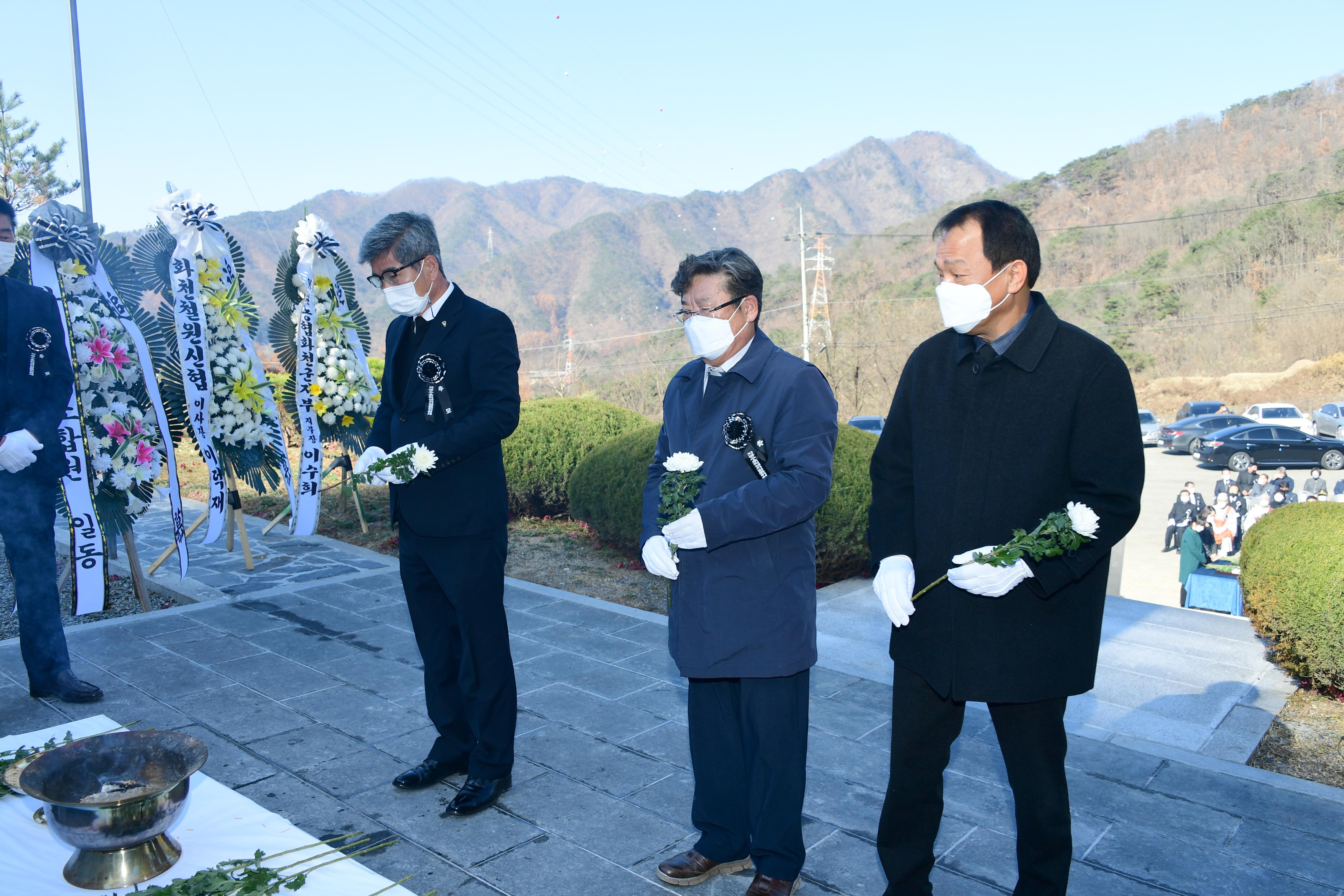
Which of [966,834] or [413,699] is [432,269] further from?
[966,834]

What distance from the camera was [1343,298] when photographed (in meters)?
47.8

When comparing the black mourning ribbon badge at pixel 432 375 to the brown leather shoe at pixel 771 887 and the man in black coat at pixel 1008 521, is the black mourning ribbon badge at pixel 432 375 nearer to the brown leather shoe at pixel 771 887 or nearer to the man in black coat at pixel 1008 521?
the man in black coat at pixel 1008 521

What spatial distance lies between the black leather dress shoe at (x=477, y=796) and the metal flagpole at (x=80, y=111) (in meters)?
10.3

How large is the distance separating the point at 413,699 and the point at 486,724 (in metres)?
1.32

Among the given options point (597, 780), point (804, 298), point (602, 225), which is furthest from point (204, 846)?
point (602, 225)

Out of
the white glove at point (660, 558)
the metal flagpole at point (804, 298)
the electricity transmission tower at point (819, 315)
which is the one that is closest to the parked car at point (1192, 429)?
the electricity transmission tower at point (819, 315)

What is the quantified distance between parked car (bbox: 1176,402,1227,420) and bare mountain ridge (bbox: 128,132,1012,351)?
76.9 feet

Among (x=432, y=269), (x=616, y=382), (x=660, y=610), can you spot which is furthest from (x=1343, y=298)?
(x=432, y=269)

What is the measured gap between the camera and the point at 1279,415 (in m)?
33.1

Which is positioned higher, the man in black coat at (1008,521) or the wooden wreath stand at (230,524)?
the man in black coat at (1008,521)

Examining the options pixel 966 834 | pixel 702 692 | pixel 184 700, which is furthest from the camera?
pixel 184 700

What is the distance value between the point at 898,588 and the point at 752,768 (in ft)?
2.73

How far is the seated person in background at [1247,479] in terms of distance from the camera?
20812mm

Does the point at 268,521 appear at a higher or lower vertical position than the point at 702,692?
lower
